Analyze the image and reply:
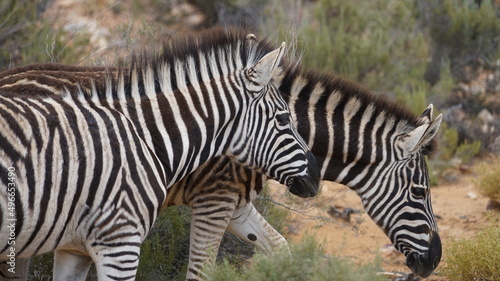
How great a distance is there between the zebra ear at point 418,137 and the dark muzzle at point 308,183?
1.05 metres

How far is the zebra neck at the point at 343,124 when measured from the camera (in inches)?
234

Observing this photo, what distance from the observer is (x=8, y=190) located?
4.05 meters

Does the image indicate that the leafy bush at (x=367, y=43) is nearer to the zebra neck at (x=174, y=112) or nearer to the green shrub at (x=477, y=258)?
the green shrub at (x=477, y=258)

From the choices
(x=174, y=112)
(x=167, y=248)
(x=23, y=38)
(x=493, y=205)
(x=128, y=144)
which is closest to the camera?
(x=128, y=144)

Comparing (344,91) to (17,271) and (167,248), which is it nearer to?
(167,248)

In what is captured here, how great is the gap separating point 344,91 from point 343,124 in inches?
11.3

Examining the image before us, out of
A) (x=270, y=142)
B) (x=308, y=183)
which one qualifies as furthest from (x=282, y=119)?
(x=308, y=183)

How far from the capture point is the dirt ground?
8.04 m

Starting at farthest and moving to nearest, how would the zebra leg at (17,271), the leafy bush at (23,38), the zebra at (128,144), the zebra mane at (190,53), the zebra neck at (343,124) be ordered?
the leafy bush at (23,38)
the zebra neck at (343,124)
the zebra leg at (17,271)
the zebra mane at (190,53)
the zebra at (128,144)

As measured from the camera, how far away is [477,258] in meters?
6.51

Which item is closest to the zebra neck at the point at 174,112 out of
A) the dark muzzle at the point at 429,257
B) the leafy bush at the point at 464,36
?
the dark muzzle at the point at 429,257

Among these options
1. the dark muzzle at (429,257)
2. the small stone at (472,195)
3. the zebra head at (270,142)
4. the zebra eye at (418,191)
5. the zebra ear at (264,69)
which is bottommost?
the small stone at (472,195)

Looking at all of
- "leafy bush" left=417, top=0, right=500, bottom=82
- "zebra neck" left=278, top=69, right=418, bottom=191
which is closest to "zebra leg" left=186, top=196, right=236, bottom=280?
"zebra neck" left=278, top=69, right=418, bottom=191

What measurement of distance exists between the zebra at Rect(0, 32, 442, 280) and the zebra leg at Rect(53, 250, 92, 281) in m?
0.97
